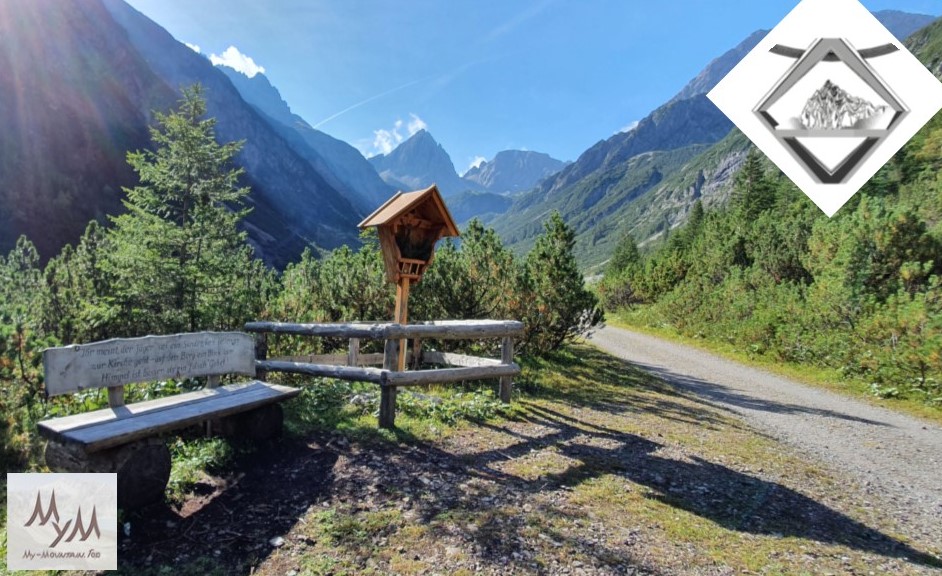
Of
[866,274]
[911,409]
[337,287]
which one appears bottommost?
[911,409]

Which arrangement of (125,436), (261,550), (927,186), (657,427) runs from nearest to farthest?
(261,550) < (125,436) < (657,427) < (927,186)

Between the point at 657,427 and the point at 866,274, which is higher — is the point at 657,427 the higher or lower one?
the lower one

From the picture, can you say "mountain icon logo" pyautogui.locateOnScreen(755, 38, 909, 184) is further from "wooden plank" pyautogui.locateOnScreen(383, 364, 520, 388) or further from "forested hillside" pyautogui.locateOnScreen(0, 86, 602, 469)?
"wooden plank" pyautogui.locateOnScreen(383, 364, 520, 388)

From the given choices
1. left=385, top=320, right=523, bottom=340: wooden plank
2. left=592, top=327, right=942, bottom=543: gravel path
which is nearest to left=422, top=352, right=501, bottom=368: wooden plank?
left=385, top=320, right=523, bottom=340: wooden plank

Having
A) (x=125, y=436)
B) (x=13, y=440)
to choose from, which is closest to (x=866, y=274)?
(x=125, y=436)

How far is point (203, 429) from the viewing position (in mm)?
5219

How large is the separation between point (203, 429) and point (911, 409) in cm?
1362

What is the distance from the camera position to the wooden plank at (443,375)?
5926mm

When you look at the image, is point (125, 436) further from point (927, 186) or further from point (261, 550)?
point (927, 186)

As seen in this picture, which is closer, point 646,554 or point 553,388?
point 646,554

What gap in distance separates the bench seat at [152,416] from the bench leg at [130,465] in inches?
3.4

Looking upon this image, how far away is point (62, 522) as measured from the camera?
349 centimetres

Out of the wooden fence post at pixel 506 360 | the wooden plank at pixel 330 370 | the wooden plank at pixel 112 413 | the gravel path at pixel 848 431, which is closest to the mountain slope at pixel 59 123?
the wooden plank at pixel 330 370

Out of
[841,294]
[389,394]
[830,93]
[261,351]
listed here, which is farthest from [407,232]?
[841,294]
